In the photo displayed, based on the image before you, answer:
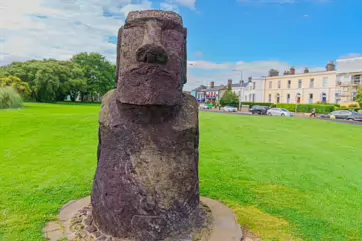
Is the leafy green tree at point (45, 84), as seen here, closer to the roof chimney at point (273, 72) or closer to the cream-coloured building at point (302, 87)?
the cream-coloured building at point (302, 87)

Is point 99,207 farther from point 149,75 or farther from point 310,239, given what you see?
point 310,239

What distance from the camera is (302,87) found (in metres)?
50.1

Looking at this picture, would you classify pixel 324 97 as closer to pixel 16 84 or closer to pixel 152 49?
pixel 16 84

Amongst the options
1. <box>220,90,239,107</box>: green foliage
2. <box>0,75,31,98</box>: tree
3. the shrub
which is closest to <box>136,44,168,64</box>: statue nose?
the shrub

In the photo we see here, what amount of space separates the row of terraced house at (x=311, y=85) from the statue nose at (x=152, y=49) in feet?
150

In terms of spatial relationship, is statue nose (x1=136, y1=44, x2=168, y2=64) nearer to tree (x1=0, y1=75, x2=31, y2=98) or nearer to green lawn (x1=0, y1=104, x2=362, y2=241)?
green lawn (x1=0, y1=104, x2=362, y2=241)

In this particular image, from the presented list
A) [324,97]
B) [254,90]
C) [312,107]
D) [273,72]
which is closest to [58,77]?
[312,107]

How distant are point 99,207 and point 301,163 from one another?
233 inches

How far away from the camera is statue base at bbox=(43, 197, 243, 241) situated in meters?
3.01

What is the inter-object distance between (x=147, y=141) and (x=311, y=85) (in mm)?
51120

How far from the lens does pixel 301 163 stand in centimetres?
749

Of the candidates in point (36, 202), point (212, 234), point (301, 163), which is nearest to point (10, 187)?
point (36, 202)

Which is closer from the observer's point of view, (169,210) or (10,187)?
(169,210)

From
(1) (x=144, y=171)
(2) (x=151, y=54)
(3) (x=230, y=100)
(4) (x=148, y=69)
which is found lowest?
(1) (x=144, y=171)
